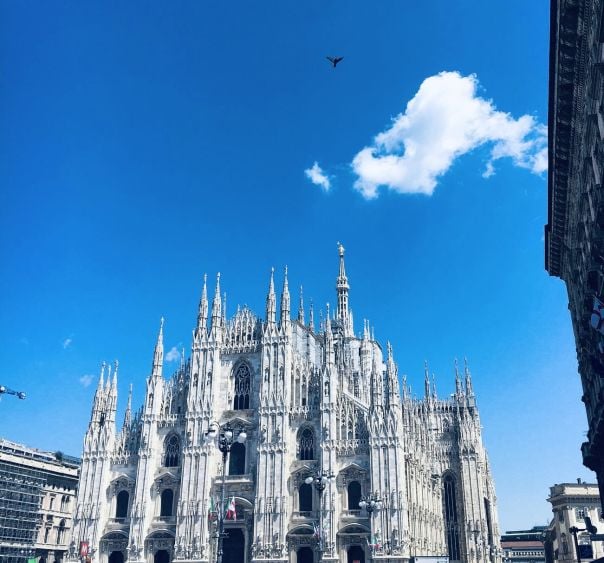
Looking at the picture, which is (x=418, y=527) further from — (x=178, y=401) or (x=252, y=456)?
(x=178, y=401)

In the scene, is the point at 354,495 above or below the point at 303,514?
above

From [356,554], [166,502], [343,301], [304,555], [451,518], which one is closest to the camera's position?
[356,554]

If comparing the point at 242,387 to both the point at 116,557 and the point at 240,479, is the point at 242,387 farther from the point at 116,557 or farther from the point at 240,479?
the point at 116,557

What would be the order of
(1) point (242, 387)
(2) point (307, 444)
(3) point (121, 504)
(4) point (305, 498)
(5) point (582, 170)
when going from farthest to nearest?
(1) point (242, 387) < (3) point (121, 504) < (2) point (307, 444) < (4) point (305, 498) < (5) point (582, 170)

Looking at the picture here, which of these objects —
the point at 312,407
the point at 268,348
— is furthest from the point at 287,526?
the point at 268,348

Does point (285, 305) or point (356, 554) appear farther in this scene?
point (285, 305)

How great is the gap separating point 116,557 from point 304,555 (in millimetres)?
18247

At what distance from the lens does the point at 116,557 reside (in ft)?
196

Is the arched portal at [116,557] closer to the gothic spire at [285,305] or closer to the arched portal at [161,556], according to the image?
the arched portal at [161,556]

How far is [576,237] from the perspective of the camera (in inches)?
1371

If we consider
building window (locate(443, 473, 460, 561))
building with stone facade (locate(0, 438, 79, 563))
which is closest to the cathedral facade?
building window (locate(443, 473, 460, 561))

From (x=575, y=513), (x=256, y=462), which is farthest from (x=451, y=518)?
(x=256, y=462)

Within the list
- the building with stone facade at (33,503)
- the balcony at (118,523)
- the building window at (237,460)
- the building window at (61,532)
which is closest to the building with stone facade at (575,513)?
the building window at (237,460)

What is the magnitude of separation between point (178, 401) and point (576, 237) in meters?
42.7
